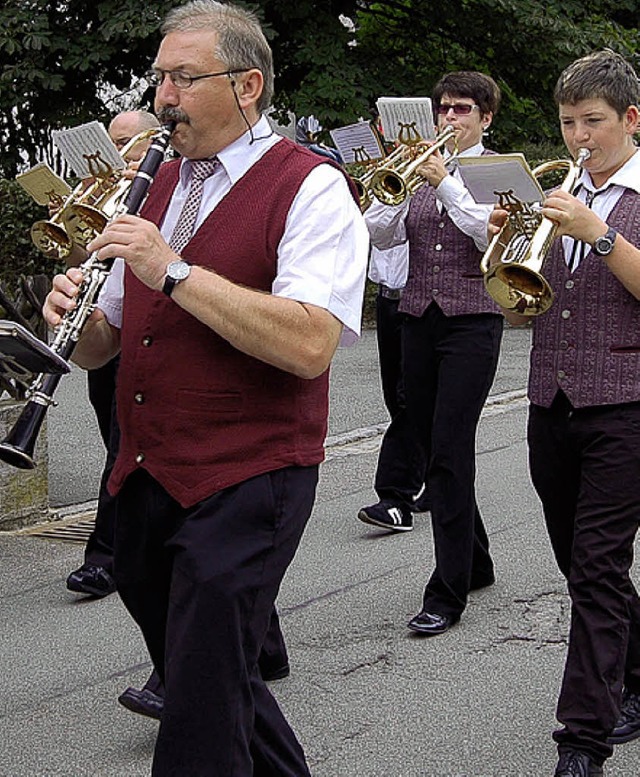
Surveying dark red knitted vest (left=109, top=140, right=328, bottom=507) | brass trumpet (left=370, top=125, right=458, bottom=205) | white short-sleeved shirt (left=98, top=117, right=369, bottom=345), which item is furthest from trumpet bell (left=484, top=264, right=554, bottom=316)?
brass trumpet (left=370, top=125, right=458, bottom=205)

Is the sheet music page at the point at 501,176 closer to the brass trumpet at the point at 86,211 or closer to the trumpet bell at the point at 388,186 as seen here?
the brass trumpet at the point at 86,211

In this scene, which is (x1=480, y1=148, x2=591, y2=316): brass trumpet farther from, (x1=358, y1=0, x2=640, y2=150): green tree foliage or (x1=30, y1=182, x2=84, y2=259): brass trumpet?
(x1=358, y1=0, x2=640, y2=150): green tree foliage

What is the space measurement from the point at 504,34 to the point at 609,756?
15778 millimetres

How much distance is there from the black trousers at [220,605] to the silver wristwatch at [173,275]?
475 mm

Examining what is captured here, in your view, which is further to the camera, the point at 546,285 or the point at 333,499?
the point at 333,499

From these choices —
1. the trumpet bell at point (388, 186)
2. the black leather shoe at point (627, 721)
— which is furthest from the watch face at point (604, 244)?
the trumpet bell at point (388, 186)

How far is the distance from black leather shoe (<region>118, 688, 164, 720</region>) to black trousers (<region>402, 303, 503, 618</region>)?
1399mm

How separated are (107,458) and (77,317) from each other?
2.50 meters

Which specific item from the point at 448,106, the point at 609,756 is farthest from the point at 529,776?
the point at 448,106

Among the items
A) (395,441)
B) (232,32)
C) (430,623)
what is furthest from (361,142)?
(232,32)

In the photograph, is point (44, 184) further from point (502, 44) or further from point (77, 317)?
point (502, 44)

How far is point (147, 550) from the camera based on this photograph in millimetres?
3400

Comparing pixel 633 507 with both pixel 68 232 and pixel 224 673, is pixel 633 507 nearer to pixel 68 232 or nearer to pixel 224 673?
pixel 224 673

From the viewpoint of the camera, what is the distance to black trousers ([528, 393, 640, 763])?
3.93 m
